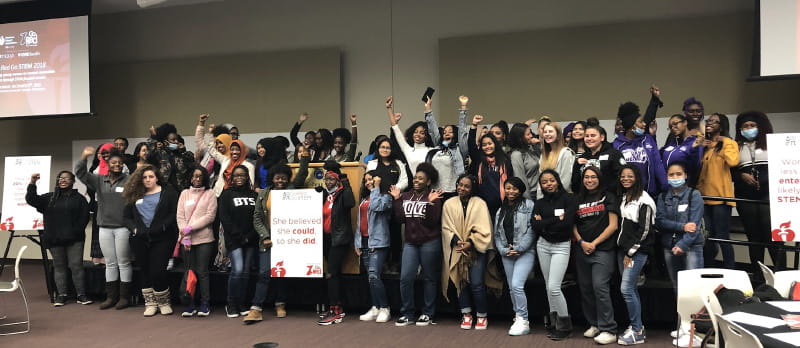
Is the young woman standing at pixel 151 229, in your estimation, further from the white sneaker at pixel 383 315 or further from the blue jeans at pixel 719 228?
the blue jeans at pixel 719 228

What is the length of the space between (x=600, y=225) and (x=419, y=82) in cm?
410

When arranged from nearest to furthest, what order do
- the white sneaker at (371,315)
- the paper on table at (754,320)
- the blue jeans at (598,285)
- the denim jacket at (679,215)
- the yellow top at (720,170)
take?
the paper on table at (754,320) < the denim jacket at (679,215) < the blue jeans at (598,285) < the yellow top at (720,170) < the white sneaker at (371,315)

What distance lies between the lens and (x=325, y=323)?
5.43 meters

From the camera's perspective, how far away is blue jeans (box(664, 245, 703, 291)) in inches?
182

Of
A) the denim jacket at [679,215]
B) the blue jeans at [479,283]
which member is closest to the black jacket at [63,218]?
the blue jeans at [479,283]

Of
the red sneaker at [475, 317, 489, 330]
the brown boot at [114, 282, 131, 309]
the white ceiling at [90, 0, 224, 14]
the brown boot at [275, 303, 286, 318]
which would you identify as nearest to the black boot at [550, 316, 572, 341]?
the red sneaker at [475, 317, 489, 330]

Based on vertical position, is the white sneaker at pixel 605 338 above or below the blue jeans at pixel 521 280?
below

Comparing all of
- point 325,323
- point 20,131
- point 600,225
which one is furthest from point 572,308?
point 20,131

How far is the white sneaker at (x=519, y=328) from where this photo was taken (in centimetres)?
494

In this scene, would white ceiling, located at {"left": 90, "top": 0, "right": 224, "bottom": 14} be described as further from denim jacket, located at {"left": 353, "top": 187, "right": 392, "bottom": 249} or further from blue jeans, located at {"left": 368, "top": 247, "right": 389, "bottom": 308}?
blue jeans, located at {"left": 368, "top": 247, "right": 389, "bottom": 308}

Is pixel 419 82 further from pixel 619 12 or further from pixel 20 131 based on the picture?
pixel 20 131

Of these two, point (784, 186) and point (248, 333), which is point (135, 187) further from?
point (784, 186)

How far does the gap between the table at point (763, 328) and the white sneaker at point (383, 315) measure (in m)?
3.06

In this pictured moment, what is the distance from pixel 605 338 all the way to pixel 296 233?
9.06 ft
